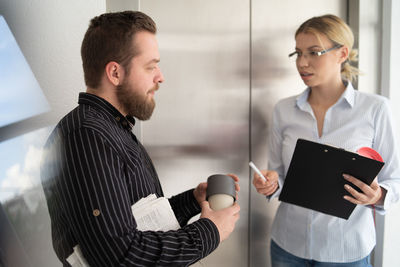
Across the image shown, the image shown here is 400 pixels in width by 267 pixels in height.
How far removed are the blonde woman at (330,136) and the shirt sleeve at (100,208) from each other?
80cm

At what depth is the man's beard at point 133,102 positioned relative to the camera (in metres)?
0.85

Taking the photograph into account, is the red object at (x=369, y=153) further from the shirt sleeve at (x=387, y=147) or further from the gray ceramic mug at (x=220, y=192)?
the gray ceramic mug at (x=220, y=192)

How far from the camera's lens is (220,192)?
0.91 metres

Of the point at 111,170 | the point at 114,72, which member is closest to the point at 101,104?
the point at 114,72

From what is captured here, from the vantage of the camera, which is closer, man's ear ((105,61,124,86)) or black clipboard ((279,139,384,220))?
man's ear ((105,61,124,86))

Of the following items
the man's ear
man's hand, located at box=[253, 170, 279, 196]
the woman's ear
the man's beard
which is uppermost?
the woman's ear

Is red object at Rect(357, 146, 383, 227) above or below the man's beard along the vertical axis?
below

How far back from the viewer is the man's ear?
82 centimetres

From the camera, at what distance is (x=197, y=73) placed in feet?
5.23

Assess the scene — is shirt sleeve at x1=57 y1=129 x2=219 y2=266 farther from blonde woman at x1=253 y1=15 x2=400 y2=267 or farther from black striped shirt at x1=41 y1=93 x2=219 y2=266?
blonde woman at x1=253 y1=15 x2=400 y2=267

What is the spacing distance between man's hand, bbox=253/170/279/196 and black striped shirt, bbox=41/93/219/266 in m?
0.69

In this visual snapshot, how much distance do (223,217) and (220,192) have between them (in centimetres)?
9

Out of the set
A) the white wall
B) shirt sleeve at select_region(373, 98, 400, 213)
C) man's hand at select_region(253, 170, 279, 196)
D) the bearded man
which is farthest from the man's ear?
shirt sleeve at select_region(373, 98, 400, 213)

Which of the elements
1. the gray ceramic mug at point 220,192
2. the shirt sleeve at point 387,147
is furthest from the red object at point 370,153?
the gray ceramic mug at point 220,192
